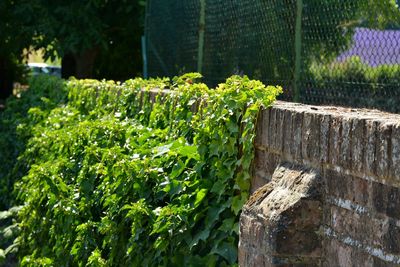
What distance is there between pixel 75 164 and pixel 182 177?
2.28 m

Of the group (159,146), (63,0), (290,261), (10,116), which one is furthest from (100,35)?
(290,261)

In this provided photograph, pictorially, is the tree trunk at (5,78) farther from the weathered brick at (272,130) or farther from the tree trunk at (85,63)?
the weathered brick at (272,130)

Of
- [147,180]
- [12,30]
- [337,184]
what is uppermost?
[12,30]

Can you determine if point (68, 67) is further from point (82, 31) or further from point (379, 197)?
point (379, 197)

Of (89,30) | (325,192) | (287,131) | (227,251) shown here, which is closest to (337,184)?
Answer: (325,192)

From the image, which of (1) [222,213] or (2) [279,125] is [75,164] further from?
(2) [279,125]

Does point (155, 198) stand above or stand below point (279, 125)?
below

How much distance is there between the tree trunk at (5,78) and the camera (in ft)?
70.9

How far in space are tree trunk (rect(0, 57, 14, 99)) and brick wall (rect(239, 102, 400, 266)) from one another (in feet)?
58.2

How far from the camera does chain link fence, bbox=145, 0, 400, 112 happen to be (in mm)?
5102

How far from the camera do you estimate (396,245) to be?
316cm

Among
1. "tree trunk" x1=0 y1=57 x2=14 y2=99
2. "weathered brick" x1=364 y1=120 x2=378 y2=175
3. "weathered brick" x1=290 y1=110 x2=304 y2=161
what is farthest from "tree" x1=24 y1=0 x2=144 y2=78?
"weathered brick" x1=364 y1=120 x2=378 y2=175

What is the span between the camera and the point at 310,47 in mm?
5871

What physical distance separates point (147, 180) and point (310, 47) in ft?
4.17
